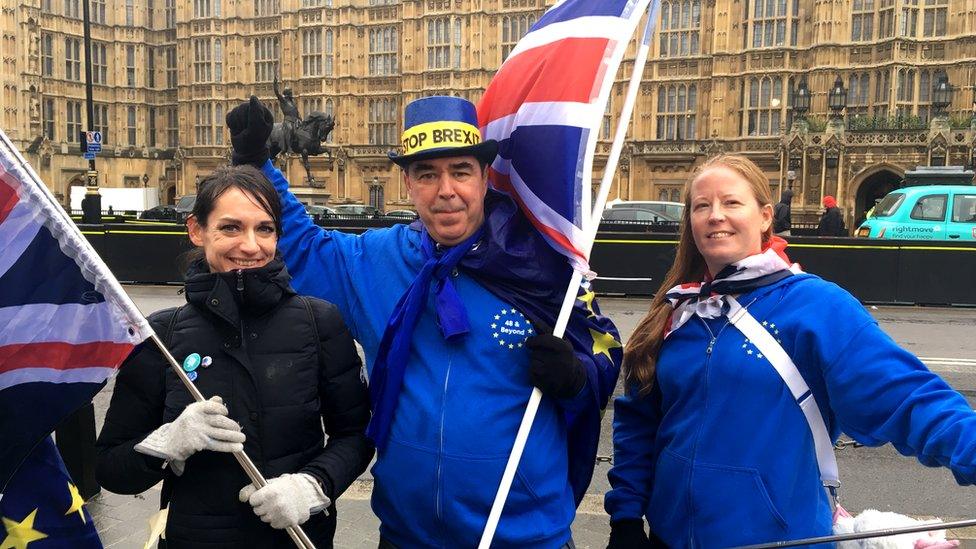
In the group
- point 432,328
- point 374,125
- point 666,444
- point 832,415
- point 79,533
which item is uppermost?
point 374,125

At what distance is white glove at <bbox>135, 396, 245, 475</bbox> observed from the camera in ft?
6.09

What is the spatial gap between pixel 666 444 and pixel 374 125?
38896mm

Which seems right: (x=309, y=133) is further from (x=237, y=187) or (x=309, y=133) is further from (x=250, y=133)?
(x=237, y=187)

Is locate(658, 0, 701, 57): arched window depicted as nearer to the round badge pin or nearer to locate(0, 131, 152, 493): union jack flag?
the round badge pin

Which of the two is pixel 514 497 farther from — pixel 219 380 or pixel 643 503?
pixel 219 380

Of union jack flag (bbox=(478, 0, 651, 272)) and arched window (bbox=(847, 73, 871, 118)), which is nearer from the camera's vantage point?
union jack flag (bbox=(478, 0, 651, 272))

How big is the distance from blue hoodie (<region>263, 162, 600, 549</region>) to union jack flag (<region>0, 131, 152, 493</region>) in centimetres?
75

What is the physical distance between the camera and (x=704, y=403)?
1.99 metres

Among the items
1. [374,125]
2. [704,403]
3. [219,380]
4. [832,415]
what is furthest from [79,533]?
[374,125]

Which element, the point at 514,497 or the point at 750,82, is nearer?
the point at 514,497

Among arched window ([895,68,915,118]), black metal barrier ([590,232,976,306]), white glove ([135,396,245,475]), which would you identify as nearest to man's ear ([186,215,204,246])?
white glove ([135,396,245,475])

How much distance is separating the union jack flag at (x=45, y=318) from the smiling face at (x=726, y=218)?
150 centimetres

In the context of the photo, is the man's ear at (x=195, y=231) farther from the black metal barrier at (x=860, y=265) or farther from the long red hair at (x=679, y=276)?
the black metal barrier at (x=860, y=265)

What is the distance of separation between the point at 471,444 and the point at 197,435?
700 mm
